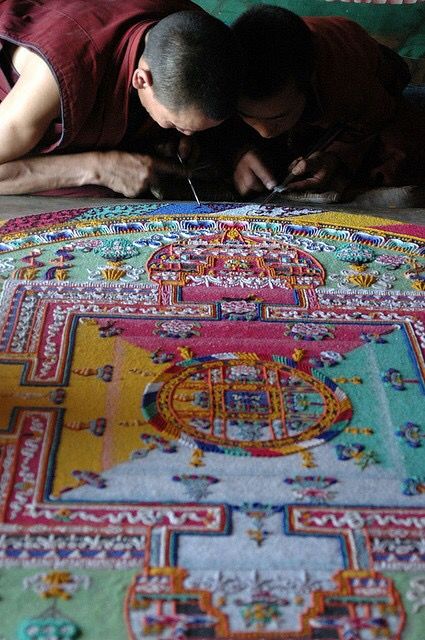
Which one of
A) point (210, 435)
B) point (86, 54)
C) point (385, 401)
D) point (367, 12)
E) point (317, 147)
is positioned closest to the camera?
point (210, 435)

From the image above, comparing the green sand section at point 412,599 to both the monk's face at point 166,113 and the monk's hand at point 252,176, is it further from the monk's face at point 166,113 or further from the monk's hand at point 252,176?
the monk's hand at point 252,176

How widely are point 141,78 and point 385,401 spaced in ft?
4.57

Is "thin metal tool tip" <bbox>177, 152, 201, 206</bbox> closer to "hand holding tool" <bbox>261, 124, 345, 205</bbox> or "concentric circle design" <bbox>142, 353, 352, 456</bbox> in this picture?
"hand holding tool" <bbox>261, 124, 345, 205</bbox>

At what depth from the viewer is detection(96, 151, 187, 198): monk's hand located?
9.92ft

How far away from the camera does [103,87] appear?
290 centimetres

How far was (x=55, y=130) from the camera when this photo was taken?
9.72ft

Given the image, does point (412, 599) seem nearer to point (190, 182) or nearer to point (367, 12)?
point (190, 182)

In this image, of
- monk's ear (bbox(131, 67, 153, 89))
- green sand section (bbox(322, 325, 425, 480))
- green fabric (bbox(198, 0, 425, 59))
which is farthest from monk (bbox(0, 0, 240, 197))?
green fabric (bbox(198, 0, 425, 59))

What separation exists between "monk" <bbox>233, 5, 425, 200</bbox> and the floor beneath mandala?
120 mm

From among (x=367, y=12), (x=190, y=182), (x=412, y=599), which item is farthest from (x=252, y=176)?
(x=412, y=599)

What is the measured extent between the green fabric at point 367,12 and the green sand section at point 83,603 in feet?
11.8

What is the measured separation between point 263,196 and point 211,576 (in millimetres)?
1905

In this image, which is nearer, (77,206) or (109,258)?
(109,258)

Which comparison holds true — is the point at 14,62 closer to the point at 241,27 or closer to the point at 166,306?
the point at 241,27
